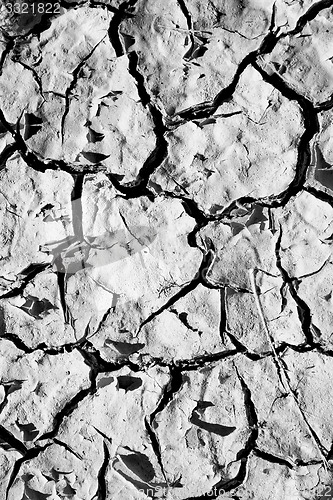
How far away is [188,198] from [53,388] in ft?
2.97

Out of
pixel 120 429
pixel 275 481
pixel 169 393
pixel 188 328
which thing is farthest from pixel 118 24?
pixel 275 481

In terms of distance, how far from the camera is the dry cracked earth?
7.54 feet

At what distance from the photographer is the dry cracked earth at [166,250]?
230 cm

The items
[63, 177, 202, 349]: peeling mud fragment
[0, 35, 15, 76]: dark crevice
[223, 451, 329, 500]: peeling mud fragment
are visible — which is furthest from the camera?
[0, 35, 15, 76]: dark crevice

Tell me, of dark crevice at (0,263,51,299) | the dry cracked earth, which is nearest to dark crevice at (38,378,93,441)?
the dry cracked earth

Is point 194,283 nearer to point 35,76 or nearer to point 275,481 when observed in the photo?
point 275,481

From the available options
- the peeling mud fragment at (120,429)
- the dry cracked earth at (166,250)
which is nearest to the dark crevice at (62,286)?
the dry cracked earth at (166,250)

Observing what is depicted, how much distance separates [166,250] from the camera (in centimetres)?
237

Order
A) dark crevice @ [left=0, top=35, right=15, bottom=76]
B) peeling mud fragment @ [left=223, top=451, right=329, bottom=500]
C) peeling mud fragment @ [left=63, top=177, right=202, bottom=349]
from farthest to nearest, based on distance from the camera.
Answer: dark crevice @ [left=0, top=35, right=15, bottom=76] → peeling mud fragment @ [left=63, top=177, right=202, bottom=349] → peeling mud fragment @ [left=223, top=451, right=329, bottom=500]

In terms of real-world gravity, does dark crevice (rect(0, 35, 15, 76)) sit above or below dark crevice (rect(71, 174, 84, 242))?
above

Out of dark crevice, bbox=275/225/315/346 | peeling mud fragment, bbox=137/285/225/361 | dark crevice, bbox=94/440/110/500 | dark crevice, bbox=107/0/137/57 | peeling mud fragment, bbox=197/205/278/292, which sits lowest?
dark crevice, bbox=94/440/110/500

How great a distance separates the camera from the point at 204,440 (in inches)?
91.0

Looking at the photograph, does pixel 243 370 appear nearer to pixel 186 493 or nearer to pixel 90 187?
pixel 186 493

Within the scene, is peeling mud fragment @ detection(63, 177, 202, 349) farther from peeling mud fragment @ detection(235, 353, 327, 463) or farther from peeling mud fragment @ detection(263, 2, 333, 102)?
peeling mud fragment @ detection(263, 2, 333, 102)
